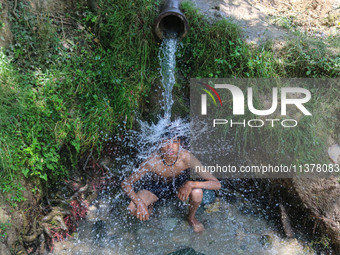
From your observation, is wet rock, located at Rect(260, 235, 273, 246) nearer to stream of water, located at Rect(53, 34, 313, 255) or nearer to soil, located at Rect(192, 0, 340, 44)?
stream of water, located at Rect(53, 34, 313, 255)

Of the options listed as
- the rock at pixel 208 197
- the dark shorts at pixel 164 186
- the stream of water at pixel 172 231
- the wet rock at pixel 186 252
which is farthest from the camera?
the rock at pixel 208 197

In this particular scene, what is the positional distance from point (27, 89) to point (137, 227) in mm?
2206

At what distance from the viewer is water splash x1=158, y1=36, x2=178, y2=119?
456 centimetres

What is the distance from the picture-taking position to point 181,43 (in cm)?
459

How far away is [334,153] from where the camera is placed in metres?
3.88

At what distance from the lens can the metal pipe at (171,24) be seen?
165 inches

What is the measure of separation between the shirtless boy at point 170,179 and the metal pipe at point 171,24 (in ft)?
5.53

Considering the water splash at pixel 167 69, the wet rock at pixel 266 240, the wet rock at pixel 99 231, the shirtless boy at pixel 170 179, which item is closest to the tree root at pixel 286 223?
the wet rock at pixel 266 240

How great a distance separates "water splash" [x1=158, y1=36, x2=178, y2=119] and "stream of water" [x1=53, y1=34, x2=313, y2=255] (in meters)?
0.64

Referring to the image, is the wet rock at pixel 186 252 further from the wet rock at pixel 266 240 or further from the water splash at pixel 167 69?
the water splash at pixel 167 69

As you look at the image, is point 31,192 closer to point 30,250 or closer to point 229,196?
point 30,250

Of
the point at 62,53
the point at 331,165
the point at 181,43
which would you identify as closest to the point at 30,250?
the point at 62,53

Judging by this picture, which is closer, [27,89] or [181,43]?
[27,89]

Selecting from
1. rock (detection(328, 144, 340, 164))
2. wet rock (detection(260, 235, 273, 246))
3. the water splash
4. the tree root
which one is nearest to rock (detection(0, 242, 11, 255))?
the water splash
